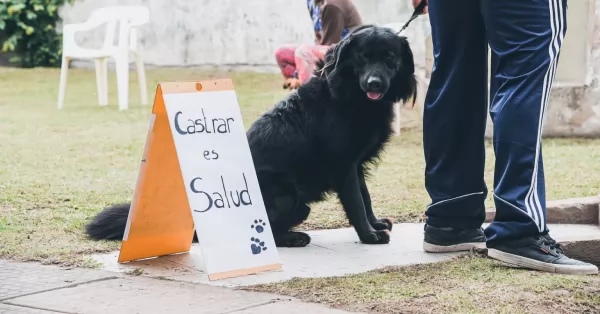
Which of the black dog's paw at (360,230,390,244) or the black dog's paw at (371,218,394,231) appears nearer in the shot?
the black dog's paw at (360,230,390,244)

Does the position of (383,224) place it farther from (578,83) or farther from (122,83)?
(122,83)

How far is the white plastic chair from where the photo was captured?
10.3 m

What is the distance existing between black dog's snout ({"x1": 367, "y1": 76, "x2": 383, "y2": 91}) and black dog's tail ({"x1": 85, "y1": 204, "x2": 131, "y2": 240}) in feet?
3.75

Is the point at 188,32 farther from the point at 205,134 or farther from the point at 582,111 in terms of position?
the point at 205,134

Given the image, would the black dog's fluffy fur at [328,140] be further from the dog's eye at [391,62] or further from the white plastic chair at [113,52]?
the white plastic chair at [113,52]

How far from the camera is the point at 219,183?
3.41 meters

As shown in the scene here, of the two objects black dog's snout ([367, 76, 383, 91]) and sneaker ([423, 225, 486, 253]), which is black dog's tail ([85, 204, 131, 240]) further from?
sneaker ([423, 225, 486, 253])

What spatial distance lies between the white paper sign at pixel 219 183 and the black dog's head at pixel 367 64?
1.92 ft

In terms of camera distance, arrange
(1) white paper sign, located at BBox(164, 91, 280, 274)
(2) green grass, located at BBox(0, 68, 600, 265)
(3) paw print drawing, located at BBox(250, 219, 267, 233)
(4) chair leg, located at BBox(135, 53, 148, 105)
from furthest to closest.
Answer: (4) chair leg, located at BBox(135, 53, 148, 105) → (2) green grass, located at BBox(0, 68, 600, 265) → (3) paw print drawing, located at BBox(250, 219, 267, 233) → (1) white paper sign, located at BBox(164, 91, 280, 274)

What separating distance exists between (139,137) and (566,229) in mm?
4584

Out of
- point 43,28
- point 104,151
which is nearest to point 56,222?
point 104,151

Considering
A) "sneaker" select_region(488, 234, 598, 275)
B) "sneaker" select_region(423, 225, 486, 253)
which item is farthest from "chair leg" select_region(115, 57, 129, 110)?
"sneaker" select_region(488, 234, 598, 275)

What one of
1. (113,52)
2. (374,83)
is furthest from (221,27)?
(374,83)

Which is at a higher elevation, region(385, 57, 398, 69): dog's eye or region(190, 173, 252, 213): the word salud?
region(385, 57, 398, 69): dog's eye
